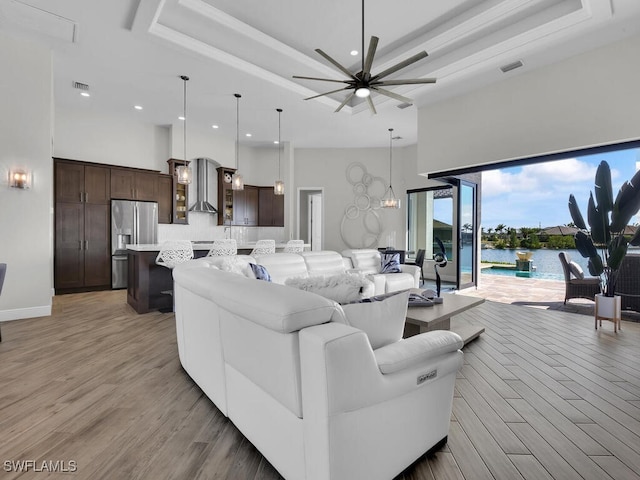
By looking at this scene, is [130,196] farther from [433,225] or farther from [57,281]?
[433,225]

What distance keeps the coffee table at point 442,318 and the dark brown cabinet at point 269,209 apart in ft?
17.4

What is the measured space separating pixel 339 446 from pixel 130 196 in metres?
6.84

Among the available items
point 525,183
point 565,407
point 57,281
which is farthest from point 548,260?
point 57,281

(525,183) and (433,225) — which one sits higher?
(525,183)

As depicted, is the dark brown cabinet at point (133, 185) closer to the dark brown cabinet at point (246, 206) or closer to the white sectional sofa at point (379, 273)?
the dark brown cabinet at point (246, 206)

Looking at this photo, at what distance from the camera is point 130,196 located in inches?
257

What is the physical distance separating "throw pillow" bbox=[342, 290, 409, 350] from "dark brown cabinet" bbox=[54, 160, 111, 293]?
20.9ft

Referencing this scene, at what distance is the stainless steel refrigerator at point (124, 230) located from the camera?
6.27 metres

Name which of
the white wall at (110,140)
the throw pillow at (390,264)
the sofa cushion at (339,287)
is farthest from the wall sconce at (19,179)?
the throw pillow at (390,264)

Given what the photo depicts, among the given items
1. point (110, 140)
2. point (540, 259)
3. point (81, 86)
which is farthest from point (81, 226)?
point (540, 259)

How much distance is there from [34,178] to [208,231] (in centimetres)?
385

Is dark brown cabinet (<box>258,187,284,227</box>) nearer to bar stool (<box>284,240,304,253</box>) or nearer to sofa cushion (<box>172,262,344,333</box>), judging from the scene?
bar stool (<box>284,240,304,253</box>)

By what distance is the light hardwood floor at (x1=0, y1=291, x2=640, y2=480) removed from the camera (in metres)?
1.58

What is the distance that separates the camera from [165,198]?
23.1ft
